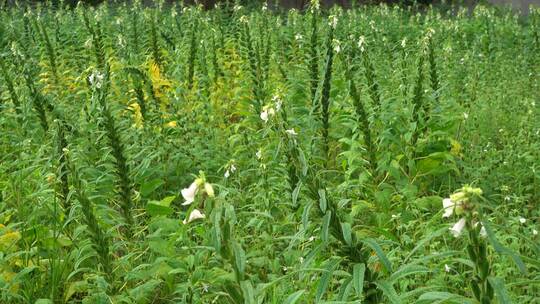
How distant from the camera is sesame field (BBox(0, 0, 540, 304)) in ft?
7.50

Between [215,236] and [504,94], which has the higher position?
[215,236]

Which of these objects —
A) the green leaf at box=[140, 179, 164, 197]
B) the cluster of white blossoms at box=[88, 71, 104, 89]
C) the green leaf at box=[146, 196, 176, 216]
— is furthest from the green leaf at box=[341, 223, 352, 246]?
the green leaf at box=[140, 179, 164, 197]

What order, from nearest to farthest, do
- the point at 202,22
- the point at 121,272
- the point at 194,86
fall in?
1. the point at 121,272
2. the point at 194,86
3. the point at 202,22

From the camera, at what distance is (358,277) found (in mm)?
2078

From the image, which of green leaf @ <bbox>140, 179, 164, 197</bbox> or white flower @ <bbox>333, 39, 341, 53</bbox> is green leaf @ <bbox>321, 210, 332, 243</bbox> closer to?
white flower @ <bbox>333, 39, 341, 53</bbox>

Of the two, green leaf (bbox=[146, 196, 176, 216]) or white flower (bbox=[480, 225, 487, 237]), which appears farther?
green leaf (bbox=[146, 196, 176, 216])

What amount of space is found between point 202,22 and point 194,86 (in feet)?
9.23

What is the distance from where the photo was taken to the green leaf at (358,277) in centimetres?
200

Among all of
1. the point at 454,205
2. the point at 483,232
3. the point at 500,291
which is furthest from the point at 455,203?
the point at 500,291

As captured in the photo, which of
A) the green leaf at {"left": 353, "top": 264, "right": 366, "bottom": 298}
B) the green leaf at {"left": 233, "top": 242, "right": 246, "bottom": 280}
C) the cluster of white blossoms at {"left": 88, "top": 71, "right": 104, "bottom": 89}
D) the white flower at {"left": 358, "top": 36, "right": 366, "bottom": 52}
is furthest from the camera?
the white flower at {"left": 358, "top": 36, "right": 366, "bottom": 52}

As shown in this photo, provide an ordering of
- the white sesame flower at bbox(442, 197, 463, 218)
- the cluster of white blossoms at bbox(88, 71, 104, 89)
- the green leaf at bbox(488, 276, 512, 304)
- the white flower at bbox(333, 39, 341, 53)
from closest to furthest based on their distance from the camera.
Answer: the white sesame flower at bbox(442, 197, 463, 218)
the green leaf at bbox(488, 276, 512, 304)
the cluster of white blossoms at bbox(88, 71, 104, 89)
the white flower at bbox(333, 39, 341, 53)

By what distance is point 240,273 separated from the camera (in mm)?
2270

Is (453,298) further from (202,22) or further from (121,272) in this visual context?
(202,22)

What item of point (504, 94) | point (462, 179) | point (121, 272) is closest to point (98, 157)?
point (121, 272)
